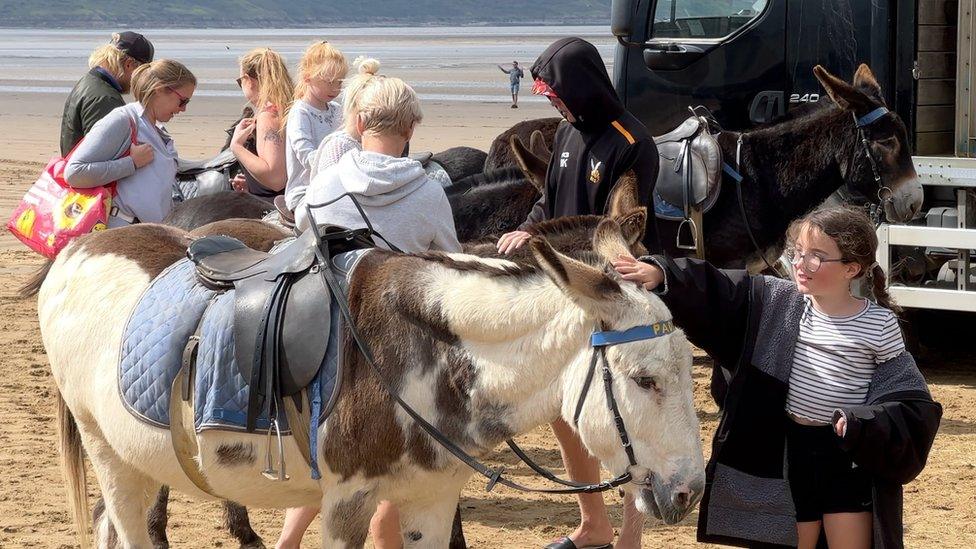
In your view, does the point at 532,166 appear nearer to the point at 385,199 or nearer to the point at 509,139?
the point at 385,199

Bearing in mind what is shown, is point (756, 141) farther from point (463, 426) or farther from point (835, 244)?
point (463, 426)

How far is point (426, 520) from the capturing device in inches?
130

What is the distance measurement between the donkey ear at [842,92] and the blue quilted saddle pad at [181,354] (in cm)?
411

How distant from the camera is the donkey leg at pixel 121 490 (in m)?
3.72

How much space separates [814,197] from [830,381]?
3575mm

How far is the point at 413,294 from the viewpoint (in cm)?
314

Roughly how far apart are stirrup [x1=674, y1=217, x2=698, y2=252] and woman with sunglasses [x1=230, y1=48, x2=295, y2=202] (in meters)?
2.21

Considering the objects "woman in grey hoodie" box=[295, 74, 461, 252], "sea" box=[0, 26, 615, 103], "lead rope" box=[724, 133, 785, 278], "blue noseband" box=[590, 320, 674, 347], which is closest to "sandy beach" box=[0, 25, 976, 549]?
"lead rope" box=[724, 133, 785, 278]

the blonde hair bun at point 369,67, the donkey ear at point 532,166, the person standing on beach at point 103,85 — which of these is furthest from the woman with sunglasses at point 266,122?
the donkey ear at point 532,166

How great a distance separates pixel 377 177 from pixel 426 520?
1.04 metres

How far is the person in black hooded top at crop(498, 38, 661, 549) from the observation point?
14.5 feet

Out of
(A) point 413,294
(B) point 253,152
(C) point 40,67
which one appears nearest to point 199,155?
(B) point 253,152

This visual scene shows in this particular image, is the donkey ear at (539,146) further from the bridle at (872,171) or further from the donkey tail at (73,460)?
the donkey tail at (73,460)

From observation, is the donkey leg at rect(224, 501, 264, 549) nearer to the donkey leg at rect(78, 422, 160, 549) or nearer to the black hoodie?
the donkey leg at rect(78, 422, 160, 549)
